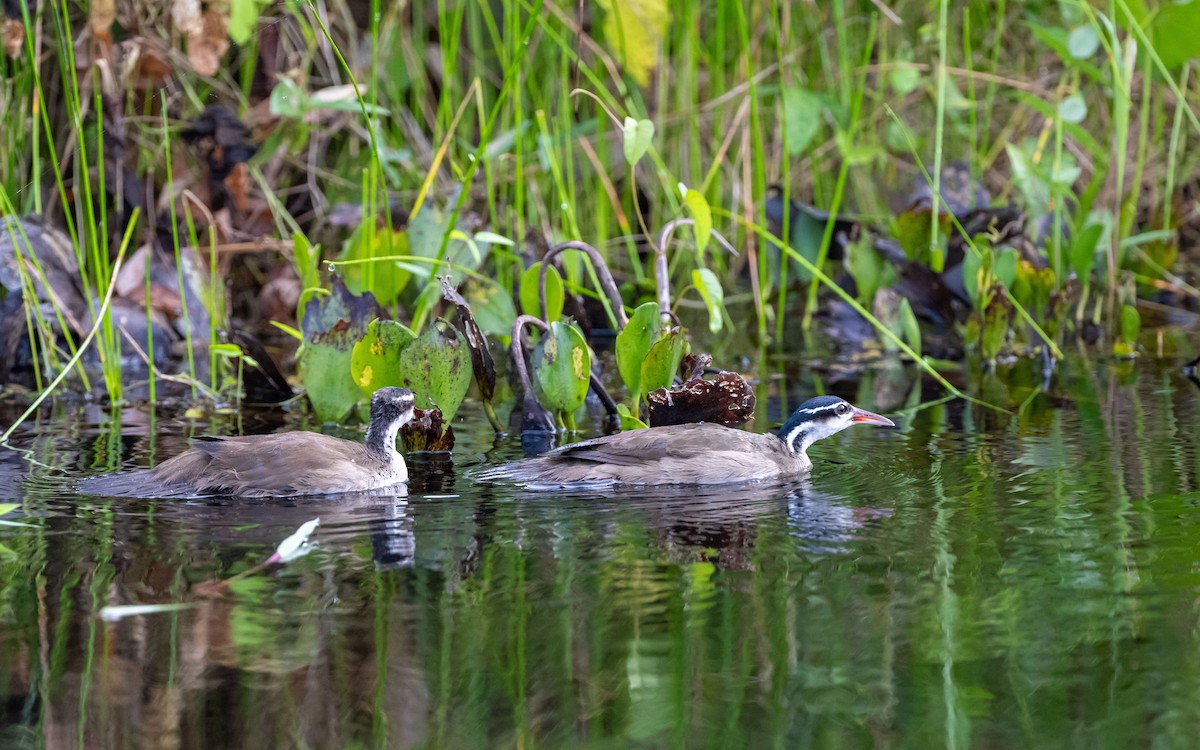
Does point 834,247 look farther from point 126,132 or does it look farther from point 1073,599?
point 1073,599

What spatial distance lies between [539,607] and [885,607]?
2.71ft

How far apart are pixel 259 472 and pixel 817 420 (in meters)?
2.02

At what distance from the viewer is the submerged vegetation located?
21.6 ft

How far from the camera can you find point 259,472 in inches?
203

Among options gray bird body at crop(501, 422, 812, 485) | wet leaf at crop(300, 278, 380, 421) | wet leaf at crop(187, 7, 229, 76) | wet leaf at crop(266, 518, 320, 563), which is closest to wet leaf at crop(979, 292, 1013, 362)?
gray bird body at crop(501, 422, 812, 485)

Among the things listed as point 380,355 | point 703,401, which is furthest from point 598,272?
point 380,355

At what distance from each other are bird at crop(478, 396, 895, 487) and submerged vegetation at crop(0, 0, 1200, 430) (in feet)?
1.33

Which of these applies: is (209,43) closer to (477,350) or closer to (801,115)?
(477,350)

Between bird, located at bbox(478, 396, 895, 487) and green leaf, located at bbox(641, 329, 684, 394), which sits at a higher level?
green leaf, located at bbox(641, 329, 684, 394)

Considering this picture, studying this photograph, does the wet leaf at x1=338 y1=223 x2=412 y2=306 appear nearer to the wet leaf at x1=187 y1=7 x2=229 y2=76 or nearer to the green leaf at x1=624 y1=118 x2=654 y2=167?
the wet leaf at x1=187 y1=7 x2=229 y2=76

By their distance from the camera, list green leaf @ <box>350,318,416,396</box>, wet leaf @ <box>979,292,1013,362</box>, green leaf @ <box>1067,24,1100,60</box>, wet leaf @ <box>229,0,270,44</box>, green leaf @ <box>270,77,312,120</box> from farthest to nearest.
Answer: green leaf @ <box>1067,24,1100,60</box> < green leaf @ <box>270,77,312,120</box> < wet leaf @ <box>979,292,1013,362</box> < wet leaf @ <box>229,0,270,44</box> < green leaf @ <box>350,318,416,396</box>

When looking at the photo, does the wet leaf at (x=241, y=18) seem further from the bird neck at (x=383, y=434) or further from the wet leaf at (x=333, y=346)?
the bird neck at (x=383, y=434)

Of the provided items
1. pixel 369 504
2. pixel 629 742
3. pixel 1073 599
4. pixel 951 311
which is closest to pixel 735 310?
pixel 951 311

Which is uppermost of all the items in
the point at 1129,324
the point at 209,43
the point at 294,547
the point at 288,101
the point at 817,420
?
the point at 209,43
